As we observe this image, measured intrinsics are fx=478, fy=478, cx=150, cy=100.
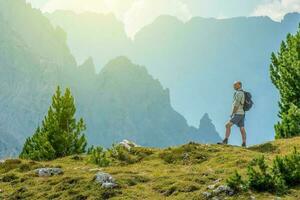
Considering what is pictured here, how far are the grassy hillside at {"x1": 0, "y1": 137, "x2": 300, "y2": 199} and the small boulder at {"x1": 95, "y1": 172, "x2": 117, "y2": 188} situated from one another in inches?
7.3

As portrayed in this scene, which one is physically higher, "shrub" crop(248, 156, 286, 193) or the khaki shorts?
the khaki shorts

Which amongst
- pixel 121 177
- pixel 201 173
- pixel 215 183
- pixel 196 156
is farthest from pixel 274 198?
pixel 196 156

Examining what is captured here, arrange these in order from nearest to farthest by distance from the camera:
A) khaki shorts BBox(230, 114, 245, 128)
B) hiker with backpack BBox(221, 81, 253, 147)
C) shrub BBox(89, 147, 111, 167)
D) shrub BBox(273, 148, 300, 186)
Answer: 1. shrub BBox(273, 148, 300, 186)
2. shrub BBox(89, 147, 111, 167)
3. hiker with backpack BBox(221, 81, 253, 147)
4. khaki shorts BBox(230, 114, 245, 128)

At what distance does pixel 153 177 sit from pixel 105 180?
2040 millimetres

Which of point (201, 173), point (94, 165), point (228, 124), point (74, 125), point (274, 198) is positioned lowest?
point (274, 198)

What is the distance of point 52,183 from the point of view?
1780 cm

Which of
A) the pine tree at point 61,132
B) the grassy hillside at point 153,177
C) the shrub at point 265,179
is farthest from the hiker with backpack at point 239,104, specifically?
the pine tree at point 61,132

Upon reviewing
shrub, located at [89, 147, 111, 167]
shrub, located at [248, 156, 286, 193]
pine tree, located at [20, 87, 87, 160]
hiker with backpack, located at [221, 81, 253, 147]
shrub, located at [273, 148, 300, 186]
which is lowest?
shrub, located at [248, 156, 286, 193]

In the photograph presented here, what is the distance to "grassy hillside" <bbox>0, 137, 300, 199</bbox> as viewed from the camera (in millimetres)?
15633

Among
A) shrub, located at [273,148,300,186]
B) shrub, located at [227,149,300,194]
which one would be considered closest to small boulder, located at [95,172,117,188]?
shrub, located at [227,149,300,194]

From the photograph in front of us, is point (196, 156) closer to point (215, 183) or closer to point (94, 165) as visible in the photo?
point (94, 165)

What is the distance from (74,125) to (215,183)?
22.6m

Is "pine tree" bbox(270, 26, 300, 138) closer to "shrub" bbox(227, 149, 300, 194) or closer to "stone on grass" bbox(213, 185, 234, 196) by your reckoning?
"shrub" bbox(227, 149, 300, 194)

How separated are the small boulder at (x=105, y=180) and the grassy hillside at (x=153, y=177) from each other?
0.18 meters
